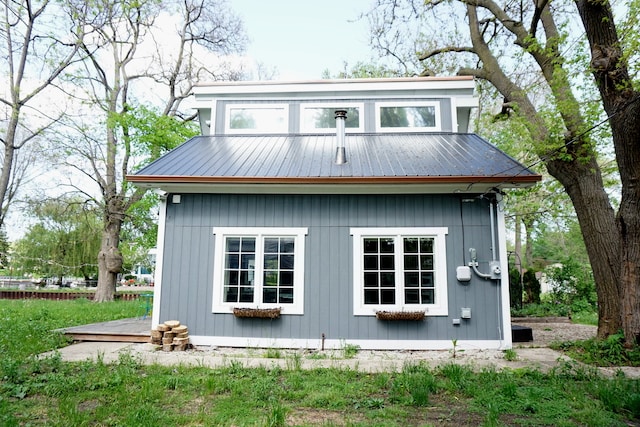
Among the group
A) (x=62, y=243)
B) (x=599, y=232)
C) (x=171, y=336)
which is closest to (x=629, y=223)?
(x=599, y=232)

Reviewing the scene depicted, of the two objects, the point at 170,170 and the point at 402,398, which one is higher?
the point at 170,170

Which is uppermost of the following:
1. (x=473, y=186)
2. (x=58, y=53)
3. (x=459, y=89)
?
(x=58, y=53)

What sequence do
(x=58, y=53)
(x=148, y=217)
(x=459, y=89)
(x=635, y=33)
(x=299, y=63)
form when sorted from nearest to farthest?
1. (x=635, y=33)
2. (x=459, y=89)
3. (x=58, y=53)
4. (x=148, y=217)
5. (x=299, y=63)

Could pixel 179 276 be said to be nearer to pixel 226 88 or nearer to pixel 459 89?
pixel 226 88

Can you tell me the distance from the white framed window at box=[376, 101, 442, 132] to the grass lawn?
548 centimetres

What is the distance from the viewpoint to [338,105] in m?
8.95

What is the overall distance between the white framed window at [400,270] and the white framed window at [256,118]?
3.80m

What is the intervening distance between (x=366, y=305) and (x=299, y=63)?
14.2 m

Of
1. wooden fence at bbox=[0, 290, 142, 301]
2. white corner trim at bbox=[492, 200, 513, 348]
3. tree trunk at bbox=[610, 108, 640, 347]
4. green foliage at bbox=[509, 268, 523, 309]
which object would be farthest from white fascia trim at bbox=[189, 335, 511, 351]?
wooden fence at bbox=[0, 290, 142, 301]

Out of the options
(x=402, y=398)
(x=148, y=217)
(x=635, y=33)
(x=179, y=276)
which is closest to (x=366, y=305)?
(x=402, y=398)

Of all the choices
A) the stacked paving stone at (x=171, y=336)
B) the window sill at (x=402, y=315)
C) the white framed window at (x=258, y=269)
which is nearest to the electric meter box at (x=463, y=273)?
the window sill at (x=402, y=315)

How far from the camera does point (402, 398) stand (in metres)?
3.91

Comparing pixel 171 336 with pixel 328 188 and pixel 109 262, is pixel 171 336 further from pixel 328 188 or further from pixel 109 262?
pixel 109 262

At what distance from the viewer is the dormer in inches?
346
